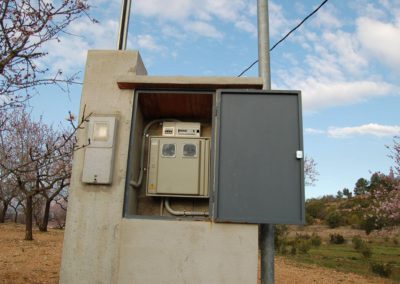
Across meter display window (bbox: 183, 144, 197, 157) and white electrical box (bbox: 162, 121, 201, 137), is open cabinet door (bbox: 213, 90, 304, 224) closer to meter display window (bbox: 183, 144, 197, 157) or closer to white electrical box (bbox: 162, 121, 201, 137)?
meter display window (bbox: 183, 144, 197, 157)

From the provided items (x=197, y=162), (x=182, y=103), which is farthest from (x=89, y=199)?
(x=182, y=103)

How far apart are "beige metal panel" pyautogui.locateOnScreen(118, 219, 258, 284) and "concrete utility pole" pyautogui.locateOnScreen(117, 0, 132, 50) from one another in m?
2.41

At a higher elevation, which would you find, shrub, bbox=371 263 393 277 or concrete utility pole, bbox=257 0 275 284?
concrete utility pole, bbox=257 0 275 284

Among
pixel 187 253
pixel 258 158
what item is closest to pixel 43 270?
pixel 187 253

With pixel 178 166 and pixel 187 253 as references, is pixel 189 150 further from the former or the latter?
pixel 187 253

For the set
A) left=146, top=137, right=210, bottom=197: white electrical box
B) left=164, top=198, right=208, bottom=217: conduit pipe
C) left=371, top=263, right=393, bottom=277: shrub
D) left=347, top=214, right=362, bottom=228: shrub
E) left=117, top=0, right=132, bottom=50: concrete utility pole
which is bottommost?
left=371, top=263, right=393, bottom=277: shrub

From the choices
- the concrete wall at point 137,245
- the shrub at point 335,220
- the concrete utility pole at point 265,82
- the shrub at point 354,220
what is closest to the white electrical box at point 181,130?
the concrete wall at point 137,245

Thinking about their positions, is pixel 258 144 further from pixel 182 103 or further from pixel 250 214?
pixel 182 103

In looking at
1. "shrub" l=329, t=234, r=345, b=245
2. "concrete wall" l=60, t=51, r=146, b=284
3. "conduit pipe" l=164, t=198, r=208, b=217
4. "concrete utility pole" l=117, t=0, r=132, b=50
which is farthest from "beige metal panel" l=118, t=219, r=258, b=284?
"shrub" l=329, t=234, r=345, b=245

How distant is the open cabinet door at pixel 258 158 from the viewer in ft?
13.1

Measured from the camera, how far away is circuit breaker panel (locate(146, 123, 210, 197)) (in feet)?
15.7

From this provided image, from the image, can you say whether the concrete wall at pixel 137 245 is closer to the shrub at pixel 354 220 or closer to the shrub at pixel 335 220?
the shrub at pixel 354 220

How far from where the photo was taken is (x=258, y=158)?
4109 mm

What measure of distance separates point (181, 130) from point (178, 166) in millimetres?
550
